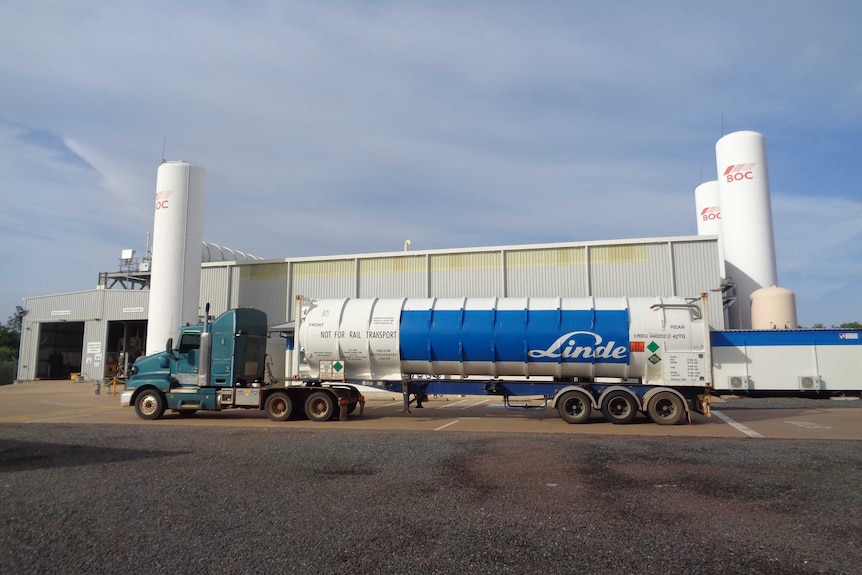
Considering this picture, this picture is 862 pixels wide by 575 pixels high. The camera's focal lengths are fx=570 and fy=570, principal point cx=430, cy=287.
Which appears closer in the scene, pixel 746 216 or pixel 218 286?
pixel 746 216

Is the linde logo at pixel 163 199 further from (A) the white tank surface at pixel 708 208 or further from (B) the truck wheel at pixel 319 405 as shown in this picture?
(A) the white tank surface at pixel 708 208

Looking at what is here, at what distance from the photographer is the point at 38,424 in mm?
16047

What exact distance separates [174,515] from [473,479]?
4.09m

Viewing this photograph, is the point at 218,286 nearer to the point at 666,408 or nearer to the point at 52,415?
the point at 52,415

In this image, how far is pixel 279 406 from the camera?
17.4 m

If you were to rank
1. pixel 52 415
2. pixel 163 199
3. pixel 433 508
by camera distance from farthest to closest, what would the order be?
pixel 163 199 < pixel 52 415 < pixel 433 508

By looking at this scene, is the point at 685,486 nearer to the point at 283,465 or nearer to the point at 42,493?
the point at 283,465

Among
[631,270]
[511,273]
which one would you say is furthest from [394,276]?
[631,270]

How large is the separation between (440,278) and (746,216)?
54.4 feet

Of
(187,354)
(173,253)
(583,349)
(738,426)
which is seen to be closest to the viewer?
(738,426)

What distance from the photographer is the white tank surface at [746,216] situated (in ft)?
97.6

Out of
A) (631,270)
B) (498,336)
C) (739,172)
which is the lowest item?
(498,336)

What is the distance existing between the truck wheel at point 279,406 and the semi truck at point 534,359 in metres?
0.03

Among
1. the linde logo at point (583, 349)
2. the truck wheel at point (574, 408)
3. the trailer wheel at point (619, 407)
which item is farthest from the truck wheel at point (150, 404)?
the trailer wheel at point (619, 407)
